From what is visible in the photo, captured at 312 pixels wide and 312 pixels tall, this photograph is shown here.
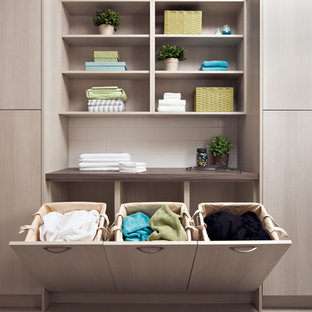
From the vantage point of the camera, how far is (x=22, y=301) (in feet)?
6.96

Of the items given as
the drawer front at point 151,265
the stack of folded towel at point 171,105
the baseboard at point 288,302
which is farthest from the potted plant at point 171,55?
the baseboard at point 288,302

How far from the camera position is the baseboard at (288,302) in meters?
2.12

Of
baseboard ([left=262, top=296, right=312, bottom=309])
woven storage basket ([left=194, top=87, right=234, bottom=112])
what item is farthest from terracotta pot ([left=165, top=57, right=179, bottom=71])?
baseboard ([left=262, top=296, right=312, bottom=309])

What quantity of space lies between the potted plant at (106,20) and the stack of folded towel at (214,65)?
810 millimetres

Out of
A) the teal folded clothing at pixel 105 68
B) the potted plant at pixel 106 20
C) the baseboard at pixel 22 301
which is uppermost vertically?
the potted plant at pixel 106 20

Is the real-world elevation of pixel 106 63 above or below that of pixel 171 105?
above

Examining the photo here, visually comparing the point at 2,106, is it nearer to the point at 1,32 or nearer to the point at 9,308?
the point at 1,32

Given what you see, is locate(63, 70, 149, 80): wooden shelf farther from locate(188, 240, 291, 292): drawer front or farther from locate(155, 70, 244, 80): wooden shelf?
locate(188, 240, 291, 292): drawer front

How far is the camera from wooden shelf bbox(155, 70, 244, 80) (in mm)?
2391

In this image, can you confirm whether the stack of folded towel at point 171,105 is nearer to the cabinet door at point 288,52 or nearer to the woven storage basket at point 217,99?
the woven storage basket at point 217,99

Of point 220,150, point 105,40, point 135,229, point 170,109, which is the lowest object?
point 135,229

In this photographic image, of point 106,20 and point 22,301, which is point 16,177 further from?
point 106,20

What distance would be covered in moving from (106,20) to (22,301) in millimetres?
2220

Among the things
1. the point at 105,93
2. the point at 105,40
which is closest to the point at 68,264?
the point at 105,93
